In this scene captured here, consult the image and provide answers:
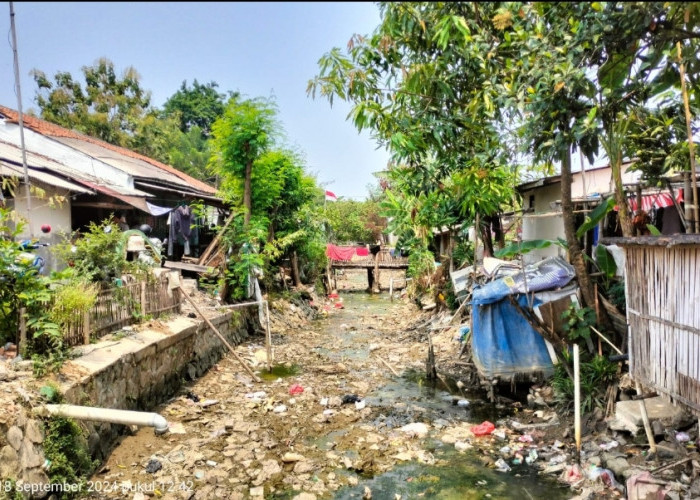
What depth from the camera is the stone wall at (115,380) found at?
170 inches

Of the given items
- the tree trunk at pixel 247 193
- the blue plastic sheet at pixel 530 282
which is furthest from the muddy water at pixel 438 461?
the tree trunk at pixel 247 193

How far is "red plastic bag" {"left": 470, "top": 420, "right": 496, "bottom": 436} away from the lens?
6.97 metres

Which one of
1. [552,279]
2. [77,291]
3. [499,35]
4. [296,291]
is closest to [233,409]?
[77,291]

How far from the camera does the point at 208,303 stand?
1162 cm

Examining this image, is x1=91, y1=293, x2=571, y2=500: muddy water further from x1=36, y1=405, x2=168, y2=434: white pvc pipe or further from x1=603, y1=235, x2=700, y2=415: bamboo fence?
x1=603, y1=235, x2=700, y2=415: bamboo fence

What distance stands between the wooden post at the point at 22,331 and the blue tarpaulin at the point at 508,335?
21.1 ft

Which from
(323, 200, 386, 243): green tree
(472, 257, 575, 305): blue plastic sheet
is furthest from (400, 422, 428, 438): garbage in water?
(323, 200, 386, 243): green tree

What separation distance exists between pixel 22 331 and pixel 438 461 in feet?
18.1

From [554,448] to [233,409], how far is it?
201 inches

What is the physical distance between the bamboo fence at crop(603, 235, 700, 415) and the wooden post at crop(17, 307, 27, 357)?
7.00m

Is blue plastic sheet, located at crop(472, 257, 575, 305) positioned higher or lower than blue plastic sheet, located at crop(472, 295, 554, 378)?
higher

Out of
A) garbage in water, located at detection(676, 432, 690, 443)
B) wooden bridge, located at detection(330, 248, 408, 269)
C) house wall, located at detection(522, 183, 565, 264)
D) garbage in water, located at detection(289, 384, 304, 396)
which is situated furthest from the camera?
wooden bridge, located at detection(330, 248, 408, 269)

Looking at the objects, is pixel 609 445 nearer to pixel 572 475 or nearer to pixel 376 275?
pixel 572 475

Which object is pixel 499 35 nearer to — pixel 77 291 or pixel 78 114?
pixel 77 291
